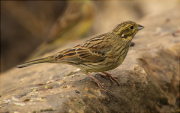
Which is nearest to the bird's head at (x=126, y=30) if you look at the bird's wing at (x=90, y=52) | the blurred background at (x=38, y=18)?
the bird's wing at (x=90, y=52)

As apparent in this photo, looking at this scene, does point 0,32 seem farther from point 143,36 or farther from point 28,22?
point 143,36

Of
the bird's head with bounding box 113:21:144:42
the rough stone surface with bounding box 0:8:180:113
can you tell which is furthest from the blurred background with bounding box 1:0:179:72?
the bird's head with bounding box 113:21:144:42

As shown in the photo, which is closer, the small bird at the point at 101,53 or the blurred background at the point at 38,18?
the small bird at the point at 101,53

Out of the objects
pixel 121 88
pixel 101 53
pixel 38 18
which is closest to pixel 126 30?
pixel 101 53

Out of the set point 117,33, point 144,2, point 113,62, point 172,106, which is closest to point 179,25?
point 172,106

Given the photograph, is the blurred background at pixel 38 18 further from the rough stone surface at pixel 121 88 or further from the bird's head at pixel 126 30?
the bird's head at pixel 126 30

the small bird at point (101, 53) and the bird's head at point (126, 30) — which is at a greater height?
the bird's head at point (126, 30)
